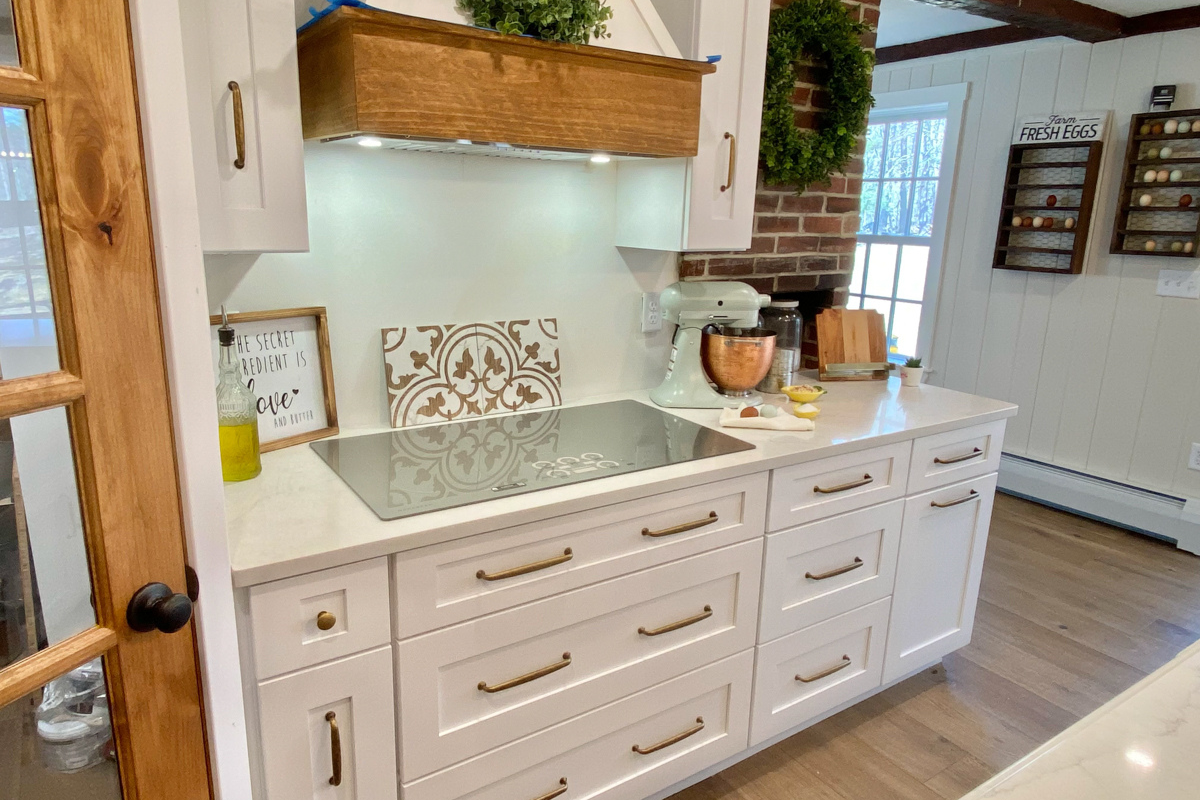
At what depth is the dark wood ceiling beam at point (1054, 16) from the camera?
2898 millimetres

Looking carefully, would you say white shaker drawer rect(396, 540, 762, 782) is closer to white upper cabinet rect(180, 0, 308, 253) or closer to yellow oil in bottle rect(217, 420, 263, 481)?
yellow oil in bottle rect(217, 420, 263, 481)

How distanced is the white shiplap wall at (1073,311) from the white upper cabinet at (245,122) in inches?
144

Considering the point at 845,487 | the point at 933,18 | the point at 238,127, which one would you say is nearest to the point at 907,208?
the point at 933,18

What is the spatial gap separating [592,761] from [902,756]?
966 mm

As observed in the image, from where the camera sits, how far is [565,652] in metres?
1.59

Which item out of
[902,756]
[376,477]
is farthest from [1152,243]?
[376,477]

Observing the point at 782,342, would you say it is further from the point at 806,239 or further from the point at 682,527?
the point at 682,527

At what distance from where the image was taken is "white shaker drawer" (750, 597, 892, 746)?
1982mm

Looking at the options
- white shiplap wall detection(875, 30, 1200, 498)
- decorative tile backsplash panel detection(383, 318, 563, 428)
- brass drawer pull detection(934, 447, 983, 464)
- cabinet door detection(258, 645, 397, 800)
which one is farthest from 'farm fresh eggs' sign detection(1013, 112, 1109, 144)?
cabinet door detection(258, 645, 397, 800)

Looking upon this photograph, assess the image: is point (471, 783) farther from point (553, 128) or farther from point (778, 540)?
point (553, 128)

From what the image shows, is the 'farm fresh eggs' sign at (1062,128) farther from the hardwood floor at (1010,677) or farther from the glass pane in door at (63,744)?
the glass pane in door at (63,744)

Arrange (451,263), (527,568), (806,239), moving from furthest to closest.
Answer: (806,239), (451,263), (527,568)

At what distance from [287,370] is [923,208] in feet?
12.5

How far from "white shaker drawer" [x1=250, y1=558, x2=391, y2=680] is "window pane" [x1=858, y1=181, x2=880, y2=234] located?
410 cm
